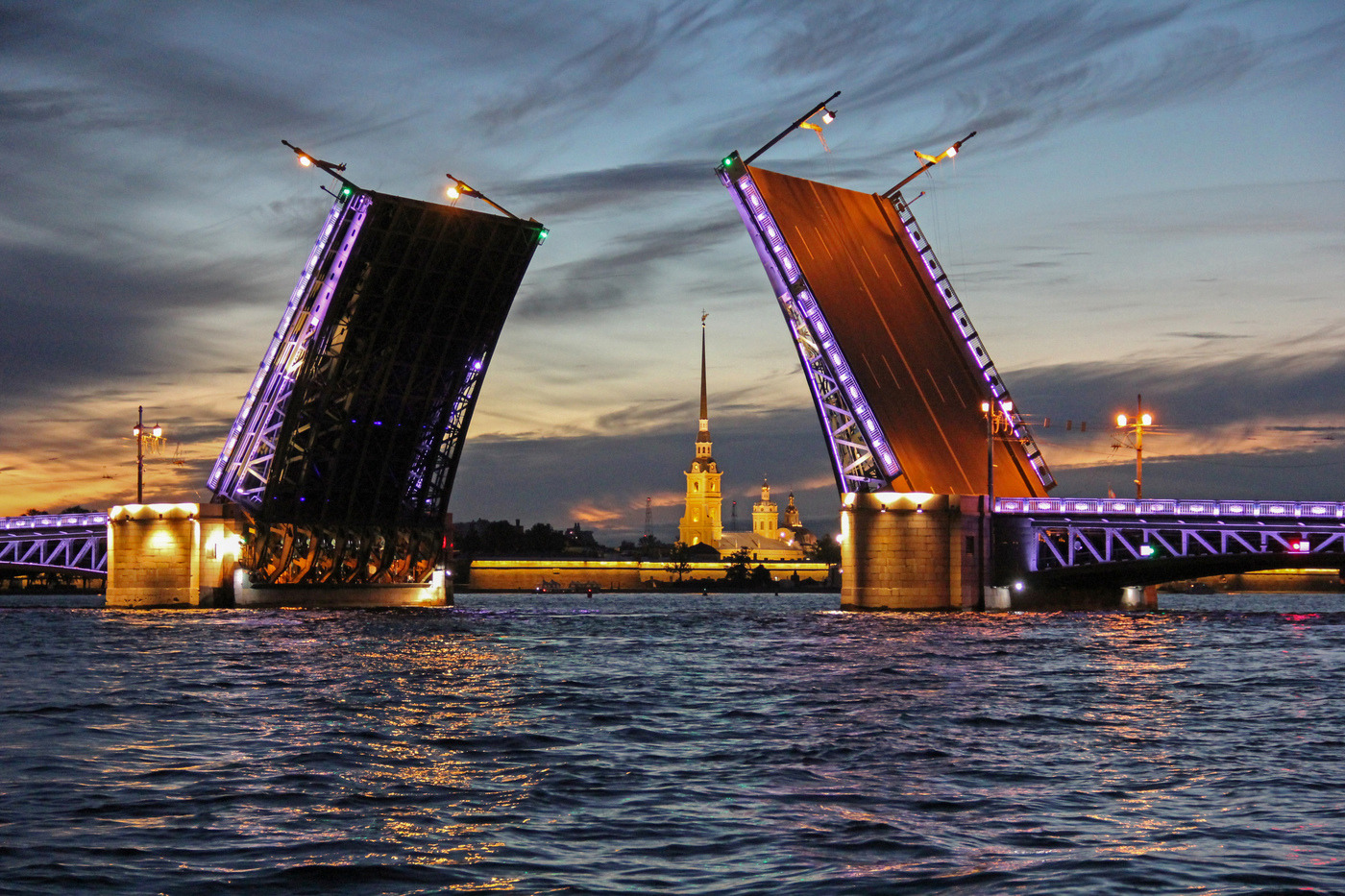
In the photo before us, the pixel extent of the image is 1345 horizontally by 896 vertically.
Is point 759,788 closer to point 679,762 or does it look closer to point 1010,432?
point 679,762

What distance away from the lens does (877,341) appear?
56375 mm

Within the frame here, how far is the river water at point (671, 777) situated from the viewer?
9797mm

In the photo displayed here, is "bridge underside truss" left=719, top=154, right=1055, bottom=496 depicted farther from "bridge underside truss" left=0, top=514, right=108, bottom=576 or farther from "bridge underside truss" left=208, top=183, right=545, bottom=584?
"bridge underside truss" left=0, top=514, right=108, bottom=576

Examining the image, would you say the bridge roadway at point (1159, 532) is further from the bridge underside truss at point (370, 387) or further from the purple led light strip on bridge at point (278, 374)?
the purple led light strip on bridge at point (278, 374)

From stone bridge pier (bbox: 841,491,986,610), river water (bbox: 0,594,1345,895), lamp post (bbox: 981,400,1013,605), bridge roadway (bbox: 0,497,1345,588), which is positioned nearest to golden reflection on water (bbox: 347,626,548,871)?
river water (bbox: 0,594,1345,895)

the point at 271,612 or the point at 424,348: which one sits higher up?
the point at 424,348

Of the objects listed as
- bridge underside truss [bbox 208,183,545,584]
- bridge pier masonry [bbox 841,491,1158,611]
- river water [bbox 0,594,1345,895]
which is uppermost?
bridge underside truss [bbox 208,183,545,584]

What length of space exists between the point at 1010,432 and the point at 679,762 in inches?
1930

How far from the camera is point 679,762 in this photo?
1498 centimetres

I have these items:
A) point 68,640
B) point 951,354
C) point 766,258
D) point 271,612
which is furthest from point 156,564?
point 951,354

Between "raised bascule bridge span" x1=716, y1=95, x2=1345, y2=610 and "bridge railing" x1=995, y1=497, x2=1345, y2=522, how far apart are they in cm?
5

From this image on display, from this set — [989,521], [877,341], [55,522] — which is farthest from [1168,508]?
[55,522]

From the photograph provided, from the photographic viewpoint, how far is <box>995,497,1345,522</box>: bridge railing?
5706cm

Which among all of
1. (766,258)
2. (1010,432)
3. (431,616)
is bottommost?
(431,616)
